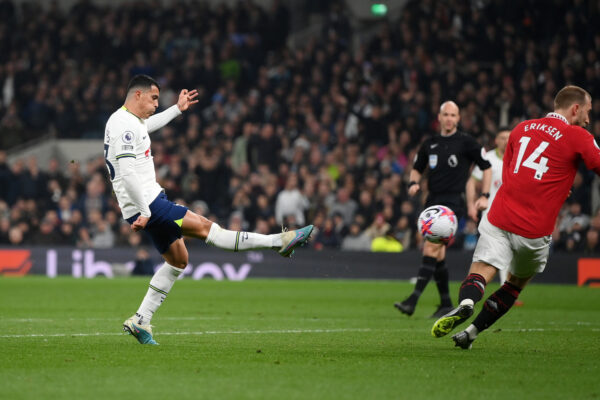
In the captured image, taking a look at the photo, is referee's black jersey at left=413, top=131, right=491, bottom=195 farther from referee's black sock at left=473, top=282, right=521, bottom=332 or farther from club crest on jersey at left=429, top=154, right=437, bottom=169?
referee's black sock at left=473, top=282, right=521, bottom=332

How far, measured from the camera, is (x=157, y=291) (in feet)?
29.2

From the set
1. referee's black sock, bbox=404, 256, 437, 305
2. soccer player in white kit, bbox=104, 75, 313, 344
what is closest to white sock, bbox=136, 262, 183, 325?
soccer player in white kit, bbox=104, 75, 313, 344

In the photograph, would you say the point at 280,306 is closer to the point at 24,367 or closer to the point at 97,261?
the point at 24,367

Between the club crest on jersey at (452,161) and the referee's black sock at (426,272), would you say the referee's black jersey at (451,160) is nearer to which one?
the club crest on jersey at (452,161)

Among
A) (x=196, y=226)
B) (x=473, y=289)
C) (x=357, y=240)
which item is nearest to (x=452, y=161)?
(x=473, y=289)

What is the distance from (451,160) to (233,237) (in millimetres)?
4578

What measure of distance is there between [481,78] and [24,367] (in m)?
→ 18.0

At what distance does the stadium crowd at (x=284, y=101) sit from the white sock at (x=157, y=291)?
42.0 feet

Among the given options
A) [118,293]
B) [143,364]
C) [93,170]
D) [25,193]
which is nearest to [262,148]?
[93,170]

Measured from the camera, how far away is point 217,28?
30.0m

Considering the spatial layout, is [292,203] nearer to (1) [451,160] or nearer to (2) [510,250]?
(1) [451,160]

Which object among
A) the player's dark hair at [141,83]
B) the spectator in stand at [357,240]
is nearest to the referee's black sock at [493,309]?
the player's dark hair at [141,83]

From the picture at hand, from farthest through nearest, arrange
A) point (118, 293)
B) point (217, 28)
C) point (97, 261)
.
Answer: point (217, 28) → point (97, 261) → point (118, 293)

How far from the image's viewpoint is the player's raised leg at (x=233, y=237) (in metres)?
8.43
